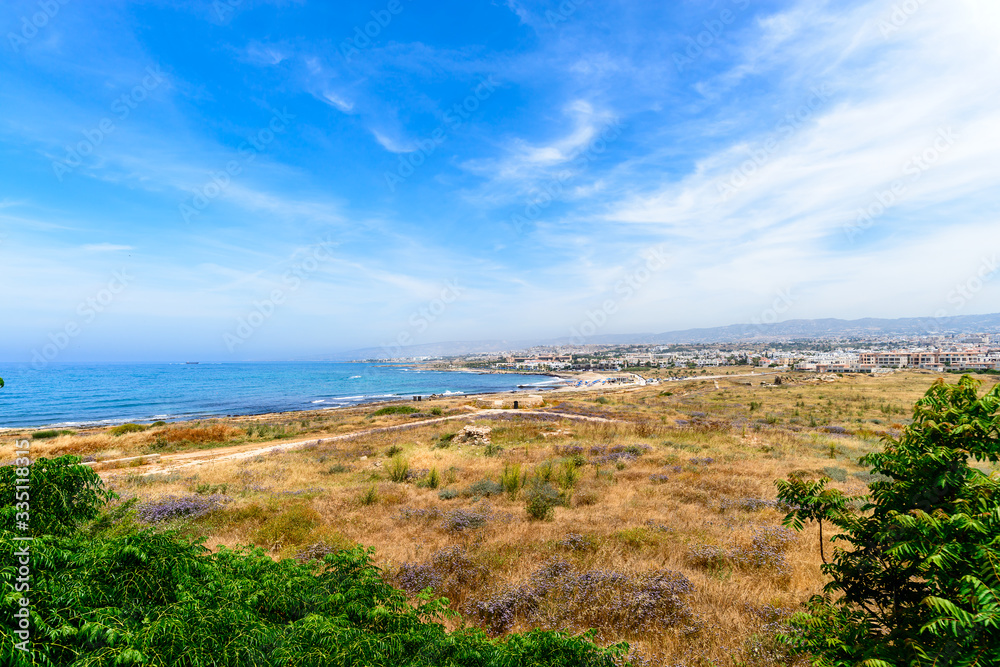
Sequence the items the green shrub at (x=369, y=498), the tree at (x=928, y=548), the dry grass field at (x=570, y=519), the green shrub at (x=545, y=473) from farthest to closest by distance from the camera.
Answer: the green shrub at (x=545, y=473)
the green shrub at (x=369, y=498)
the dry grass field at (x=570, y=519)
the tree at (x=928, y=548)

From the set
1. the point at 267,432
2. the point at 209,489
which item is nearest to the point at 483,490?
the point at 209,489

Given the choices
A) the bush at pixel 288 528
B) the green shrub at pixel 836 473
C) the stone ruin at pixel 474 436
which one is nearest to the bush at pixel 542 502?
the bush at pixel 288 528

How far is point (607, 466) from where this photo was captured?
52.9ft

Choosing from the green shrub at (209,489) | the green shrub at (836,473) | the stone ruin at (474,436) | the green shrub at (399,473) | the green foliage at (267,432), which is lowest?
the green foliage at (267,432)

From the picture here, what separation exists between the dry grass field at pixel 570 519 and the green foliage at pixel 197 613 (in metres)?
2.45

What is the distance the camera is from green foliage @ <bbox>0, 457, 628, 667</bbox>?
279 cm

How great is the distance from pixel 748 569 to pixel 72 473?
10450mm

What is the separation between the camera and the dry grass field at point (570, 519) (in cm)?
643

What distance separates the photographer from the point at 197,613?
3330 millimetres

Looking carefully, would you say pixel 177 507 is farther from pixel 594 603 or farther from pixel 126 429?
pixel 126 429

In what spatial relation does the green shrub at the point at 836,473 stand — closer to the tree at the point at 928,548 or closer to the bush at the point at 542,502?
the bush at the point at 542,502

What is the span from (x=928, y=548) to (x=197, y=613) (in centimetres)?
546

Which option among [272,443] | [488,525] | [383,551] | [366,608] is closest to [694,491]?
[488,525]

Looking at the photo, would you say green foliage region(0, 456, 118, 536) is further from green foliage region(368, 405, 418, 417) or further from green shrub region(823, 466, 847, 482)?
green foliage region(368, 405, 418, 417)
